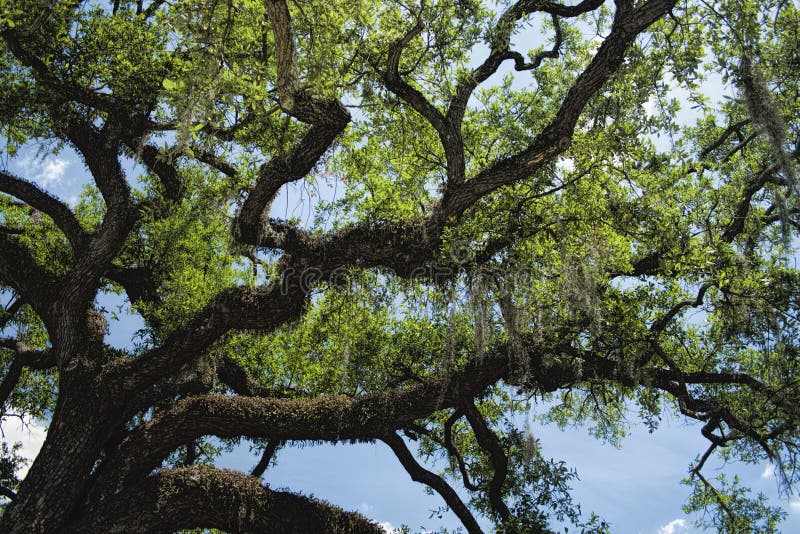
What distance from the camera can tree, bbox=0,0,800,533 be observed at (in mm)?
7082

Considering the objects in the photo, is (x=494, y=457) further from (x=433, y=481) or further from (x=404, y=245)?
(x=404, y=245)

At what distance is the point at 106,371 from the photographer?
8414 millimetres

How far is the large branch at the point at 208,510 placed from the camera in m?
7.23

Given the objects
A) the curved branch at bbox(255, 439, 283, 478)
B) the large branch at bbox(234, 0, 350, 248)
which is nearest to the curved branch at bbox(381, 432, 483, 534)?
the curved branch at bbox(255, 439, 283, 478)

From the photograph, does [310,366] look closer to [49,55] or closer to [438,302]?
[438,302]

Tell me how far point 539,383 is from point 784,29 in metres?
6.35

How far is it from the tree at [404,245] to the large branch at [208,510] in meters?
0.03

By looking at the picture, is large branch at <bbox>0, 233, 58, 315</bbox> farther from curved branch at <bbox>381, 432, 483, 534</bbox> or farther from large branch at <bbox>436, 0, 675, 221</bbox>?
large branch at <bbox>436, 0, 675, 221</bbox>

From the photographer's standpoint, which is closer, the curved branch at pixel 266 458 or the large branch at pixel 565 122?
the large branch at pixel 565 122

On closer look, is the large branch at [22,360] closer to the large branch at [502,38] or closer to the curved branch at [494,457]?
the curved branch at [494,457]

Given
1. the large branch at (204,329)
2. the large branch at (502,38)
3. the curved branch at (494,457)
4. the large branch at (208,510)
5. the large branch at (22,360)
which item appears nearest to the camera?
the large branch at (208,510)

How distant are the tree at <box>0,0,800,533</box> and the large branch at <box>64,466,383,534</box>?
Answer: 0.09ft

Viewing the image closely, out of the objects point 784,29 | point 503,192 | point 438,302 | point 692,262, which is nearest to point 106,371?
point 438,302

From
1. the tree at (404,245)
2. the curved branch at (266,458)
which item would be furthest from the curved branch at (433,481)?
the curved branch at (266,458)
